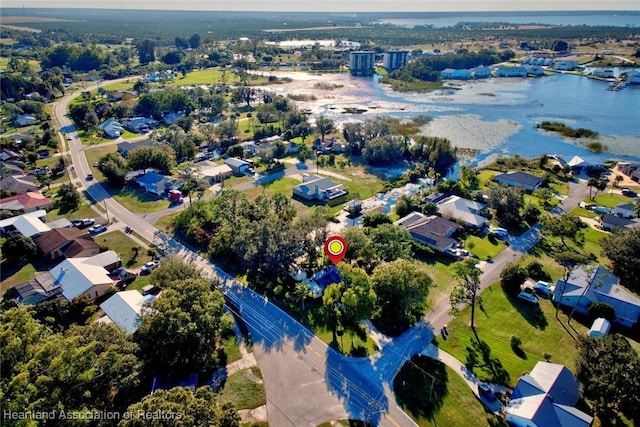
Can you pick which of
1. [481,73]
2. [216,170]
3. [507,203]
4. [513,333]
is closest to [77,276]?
[216,170]

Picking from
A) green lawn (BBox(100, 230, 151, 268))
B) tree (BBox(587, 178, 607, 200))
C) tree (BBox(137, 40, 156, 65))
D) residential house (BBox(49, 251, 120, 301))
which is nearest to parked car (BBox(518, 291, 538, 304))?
tree (BBox(587, 178, 607, 200))

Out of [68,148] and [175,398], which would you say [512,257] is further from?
[68,148]

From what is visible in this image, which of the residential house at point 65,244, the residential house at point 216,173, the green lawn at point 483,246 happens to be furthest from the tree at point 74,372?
the residential house at point 216,173

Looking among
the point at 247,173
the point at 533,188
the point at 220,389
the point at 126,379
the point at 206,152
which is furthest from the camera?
the point at 206,152

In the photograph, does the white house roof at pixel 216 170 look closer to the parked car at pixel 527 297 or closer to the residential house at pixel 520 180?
the residential house at pixel 520 180

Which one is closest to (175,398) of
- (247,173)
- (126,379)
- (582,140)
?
(126,379)
